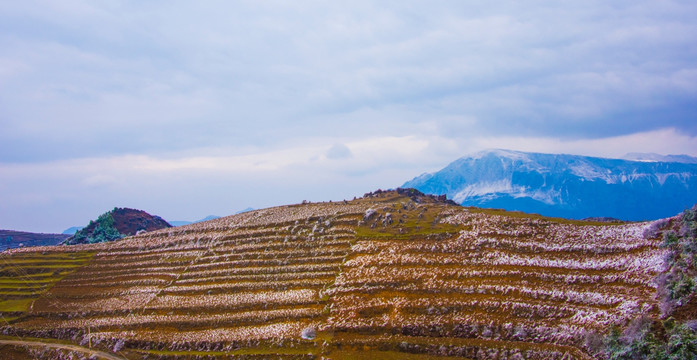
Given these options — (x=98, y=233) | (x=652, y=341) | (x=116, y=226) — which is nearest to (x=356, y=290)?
(x=652, y=341)

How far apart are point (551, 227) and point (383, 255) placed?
2932cm

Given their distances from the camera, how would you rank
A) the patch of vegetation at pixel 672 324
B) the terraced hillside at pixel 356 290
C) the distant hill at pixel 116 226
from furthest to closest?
the distant hill at pixel 116 226, the terraced hillside at pixel 356 290, the patch of vegetation at pixel 672 324

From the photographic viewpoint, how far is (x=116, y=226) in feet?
512

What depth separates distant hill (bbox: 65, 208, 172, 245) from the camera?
134 m

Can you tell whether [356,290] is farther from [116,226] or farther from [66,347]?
[116,226]

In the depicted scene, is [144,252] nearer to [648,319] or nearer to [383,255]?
[383,255]

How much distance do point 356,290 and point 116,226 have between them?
12911 centimetres

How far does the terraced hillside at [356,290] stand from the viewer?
165 feet

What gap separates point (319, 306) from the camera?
208 feet

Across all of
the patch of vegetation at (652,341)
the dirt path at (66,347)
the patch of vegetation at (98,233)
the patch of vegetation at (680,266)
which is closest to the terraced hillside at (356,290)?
the dirt path at (66,347)

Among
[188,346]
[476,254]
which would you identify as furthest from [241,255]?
[476,254]

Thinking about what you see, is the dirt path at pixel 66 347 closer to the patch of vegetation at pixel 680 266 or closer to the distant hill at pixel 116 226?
the distant hill at pixel 116 226

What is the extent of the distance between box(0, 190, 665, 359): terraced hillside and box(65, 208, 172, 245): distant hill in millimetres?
32748

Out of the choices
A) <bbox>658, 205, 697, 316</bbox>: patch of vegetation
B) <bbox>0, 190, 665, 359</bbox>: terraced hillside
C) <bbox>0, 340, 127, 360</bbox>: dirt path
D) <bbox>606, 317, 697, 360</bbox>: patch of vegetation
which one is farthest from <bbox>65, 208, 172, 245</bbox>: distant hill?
<bbox>658, 205, 697, 316</bbox>: patch of vegetation
